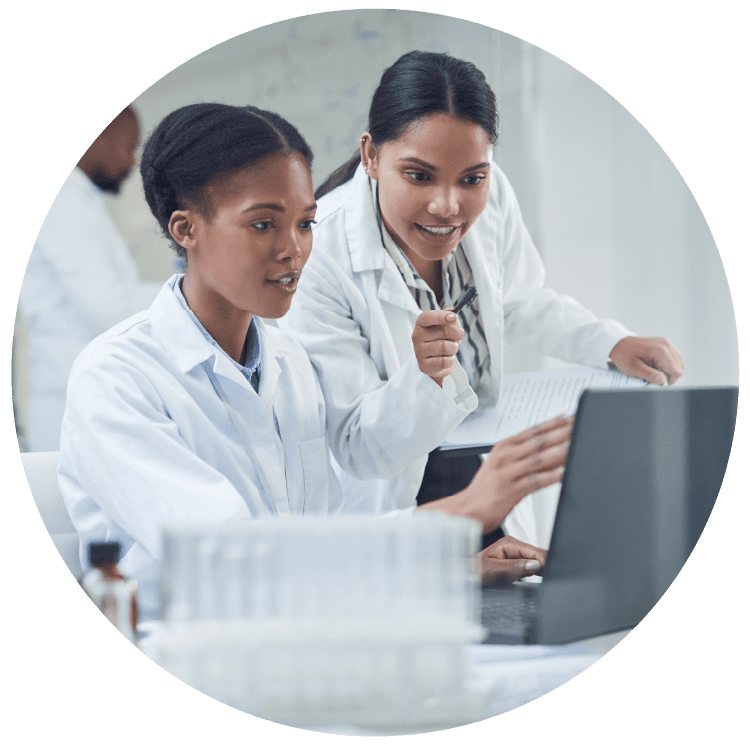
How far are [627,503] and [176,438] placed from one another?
0.93 metres

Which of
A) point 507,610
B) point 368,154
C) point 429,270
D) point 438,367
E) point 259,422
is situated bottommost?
point 507,610

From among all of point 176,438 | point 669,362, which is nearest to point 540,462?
point 669,362

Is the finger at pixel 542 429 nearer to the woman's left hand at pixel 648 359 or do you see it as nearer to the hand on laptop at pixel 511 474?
the hand on laptop at pixel 511 474

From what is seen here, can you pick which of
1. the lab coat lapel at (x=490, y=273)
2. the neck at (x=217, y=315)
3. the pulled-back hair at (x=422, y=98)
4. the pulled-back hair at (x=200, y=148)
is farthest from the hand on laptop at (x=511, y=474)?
the pulled-back hair at (x=200, y=148)

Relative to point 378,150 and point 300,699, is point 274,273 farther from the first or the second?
point 300,699

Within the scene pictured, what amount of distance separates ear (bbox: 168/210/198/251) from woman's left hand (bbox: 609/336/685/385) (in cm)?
93

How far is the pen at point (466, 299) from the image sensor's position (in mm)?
2110

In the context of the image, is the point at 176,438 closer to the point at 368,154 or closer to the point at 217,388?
the point at 217,388

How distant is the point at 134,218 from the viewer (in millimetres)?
2072

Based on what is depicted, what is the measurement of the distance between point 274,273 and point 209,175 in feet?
0.76

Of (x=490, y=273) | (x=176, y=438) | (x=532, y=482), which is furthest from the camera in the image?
(x=490, y=273)

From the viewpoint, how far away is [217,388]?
2.02 meters

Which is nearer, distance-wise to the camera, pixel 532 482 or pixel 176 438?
pixel 176 438

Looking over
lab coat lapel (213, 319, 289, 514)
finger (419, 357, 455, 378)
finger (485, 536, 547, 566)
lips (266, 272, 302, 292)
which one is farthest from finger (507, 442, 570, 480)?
lips (266, 272, 302, 292)
